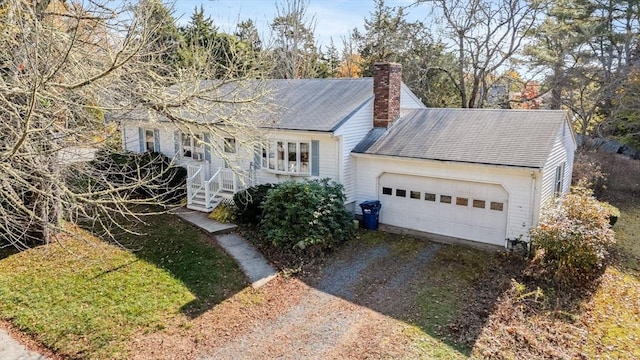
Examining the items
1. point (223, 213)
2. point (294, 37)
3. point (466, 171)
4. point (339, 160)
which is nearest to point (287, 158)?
point (339, 160)

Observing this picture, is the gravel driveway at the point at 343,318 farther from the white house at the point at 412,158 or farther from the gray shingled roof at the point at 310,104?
the gray shingled roof at the point at 310,104

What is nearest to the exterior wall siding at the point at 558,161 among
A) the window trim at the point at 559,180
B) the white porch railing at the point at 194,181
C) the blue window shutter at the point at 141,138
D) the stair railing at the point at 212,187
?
the window trim at the point at 559,180

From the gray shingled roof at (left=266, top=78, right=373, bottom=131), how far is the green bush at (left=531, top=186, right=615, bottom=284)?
21.5 ft

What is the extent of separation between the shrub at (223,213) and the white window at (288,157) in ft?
6.45

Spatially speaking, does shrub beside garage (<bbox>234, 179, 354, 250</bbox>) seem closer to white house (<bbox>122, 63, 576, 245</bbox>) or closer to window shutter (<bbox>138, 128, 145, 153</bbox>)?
white house (<bbox>122, 63, 576, 245</bbox>)

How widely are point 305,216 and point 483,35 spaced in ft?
65.4

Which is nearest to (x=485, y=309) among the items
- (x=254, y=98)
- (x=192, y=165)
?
(x=254, y=98)

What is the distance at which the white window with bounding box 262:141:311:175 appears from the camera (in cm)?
1416

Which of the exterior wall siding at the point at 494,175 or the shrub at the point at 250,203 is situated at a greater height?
the exterior wall siding at the point at 494,175

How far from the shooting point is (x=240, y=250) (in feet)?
39.2

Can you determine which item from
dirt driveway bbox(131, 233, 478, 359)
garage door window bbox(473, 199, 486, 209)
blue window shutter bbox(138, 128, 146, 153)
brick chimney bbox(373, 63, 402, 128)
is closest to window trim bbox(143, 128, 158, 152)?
blue window shutter bbox(138, 128, 146, 153)

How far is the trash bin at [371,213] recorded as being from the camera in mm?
13641

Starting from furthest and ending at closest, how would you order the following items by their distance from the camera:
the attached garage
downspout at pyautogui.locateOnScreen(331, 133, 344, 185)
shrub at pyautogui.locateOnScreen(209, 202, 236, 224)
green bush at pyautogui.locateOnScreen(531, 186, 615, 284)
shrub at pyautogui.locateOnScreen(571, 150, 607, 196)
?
shrub at pyautogui.locateOnScreen(571, 150, 607, 196) → shrub at pyautogui.locateOnScreen(209, 202, 236, 224) → downspout at pyautogui.locateOnScreen(331, 133, 344, 185) → the attached garage → green bush at pyautogui.locateOnScreen(531, 186, 615, 284)

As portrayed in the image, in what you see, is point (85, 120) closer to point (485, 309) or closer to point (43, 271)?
point (43, 271)
